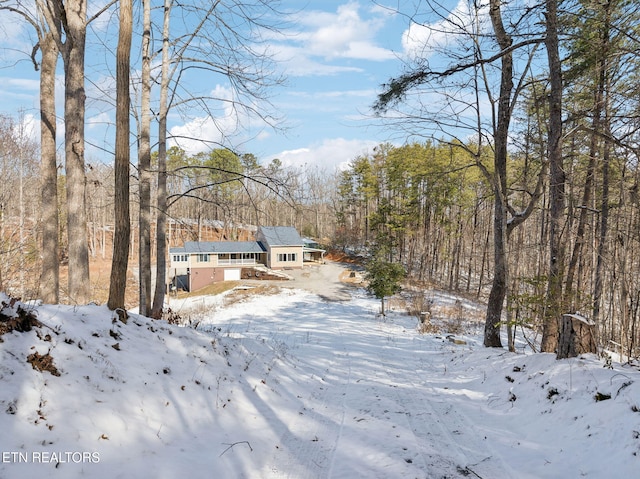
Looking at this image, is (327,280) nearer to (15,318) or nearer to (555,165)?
(555,165)

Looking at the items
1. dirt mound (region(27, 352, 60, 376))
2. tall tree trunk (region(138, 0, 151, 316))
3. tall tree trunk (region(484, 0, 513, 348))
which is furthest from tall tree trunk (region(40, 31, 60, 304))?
tall tree trunk (region(484, 0, 513, 348))

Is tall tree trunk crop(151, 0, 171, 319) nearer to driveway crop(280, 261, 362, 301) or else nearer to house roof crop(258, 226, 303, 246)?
driveway crop(280, 261, 362, 301)

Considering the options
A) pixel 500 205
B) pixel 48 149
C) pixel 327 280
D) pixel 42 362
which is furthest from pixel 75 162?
pixel 327 280

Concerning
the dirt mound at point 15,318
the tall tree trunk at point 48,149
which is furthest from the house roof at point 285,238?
the dirt mound at point 15,318

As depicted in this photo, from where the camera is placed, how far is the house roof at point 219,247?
110ft

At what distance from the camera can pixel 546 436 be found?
3932 mm

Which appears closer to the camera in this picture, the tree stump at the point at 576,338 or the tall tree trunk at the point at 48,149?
the tree stump at the point at 576,338

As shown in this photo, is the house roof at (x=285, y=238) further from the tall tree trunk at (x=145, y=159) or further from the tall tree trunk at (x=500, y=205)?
the tall tree trunk at (x=500, y=205)

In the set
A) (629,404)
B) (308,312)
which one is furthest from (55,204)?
(308,312)

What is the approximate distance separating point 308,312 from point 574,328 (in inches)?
576

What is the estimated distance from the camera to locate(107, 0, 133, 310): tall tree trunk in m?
5.02

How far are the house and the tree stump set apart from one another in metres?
26.9

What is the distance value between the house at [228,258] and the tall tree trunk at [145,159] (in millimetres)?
21816

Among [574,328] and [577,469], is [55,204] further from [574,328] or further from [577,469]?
[574,328]
